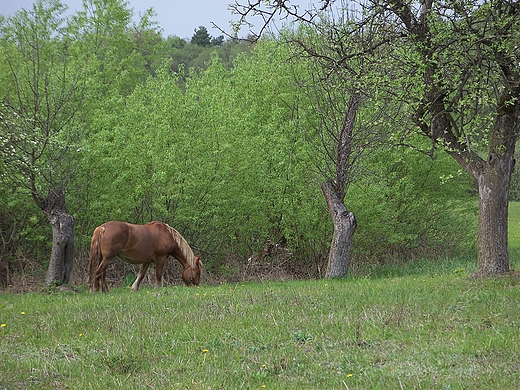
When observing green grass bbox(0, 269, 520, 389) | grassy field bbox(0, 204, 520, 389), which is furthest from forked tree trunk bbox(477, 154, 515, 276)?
green grass bbox(0, 269, 520, 389)

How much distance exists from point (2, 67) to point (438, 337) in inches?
590

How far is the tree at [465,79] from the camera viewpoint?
35.3ft

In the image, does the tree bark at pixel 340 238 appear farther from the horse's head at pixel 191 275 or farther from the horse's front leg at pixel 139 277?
the horse's front leg at pixel 139 277

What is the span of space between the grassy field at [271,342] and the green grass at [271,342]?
0.01 metres

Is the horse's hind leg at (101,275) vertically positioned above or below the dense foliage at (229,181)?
below

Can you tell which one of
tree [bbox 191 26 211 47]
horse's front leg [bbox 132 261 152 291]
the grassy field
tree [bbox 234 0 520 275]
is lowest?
horse's front leg [bbox 132 261 152 291]

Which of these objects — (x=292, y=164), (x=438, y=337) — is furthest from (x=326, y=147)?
(x=438, y=337)

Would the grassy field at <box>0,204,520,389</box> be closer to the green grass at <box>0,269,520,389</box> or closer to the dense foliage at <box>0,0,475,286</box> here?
the green grass at <box>0,269,520,389</box>

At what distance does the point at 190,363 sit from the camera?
19.8 ft

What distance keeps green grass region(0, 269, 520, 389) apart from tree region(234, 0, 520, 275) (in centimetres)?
212

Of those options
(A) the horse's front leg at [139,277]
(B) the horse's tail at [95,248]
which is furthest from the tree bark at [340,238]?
(B) the horse's tail at [95,248]

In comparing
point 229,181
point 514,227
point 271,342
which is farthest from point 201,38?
point 271,342

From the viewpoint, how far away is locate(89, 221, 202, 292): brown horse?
13484mm

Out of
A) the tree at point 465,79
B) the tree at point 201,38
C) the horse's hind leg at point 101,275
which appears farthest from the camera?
the tree at point 201,38
